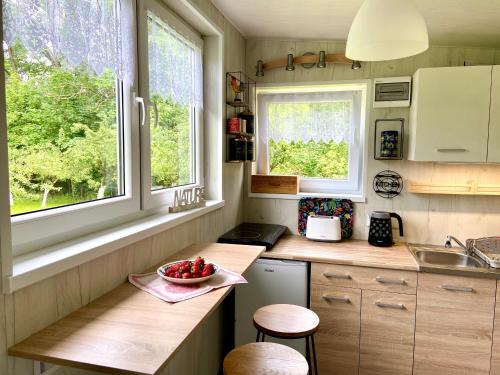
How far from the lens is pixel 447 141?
7.18 feet

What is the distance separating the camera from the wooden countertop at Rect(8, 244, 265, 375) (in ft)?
2.90

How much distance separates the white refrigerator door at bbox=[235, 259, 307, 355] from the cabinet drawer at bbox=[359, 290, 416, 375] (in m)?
0.37

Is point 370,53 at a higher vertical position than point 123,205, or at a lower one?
higher

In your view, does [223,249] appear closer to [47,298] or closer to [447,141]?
[47,298]

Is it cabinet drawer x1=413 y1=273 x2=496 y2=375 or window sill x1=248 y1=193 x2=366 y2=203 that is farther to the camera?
window sill x1=248 y1=193 x2=366 y2=203

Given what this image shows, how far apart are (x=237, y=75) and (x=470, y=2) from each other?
57.5 inches

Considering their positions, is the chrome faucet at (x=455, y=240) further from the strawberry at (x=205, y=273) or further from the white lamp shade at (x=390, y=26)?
the strawberry at (x=205, y=273)

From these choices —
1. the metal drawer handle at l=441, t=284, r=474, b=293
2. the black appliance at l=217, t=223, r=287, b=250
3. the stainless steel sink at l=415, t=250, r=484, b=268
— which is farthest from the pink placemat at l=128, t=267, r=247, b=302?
the stainless steel sink at l=415, t=250, r=484, b=268

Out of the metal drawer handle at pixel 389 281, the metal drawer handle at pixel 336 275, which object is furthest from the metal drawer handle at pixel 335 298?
the metal drawer handle at pixel 389 281

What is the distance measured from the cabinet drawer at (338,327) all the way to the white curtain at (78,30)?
1660 millimetres

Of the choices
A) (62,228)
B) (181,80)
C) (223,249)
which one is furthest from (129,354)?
(181,80)

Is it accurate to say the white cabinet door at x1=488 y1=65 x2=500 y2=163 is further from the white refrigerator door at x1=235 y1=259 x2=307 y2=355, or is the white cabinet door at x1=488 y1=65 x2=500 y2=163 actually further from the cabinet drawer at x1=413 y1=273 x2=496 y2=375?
the white refrigerator door at x1=235 y1=259 x2=307 y2=355

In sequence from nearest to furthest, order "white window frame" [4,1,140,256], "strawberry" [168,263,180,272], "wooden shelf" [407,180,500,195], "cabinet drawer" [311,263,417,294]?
"white window frame" [4,1,140,256], "strawberry" [168,263,180,272], "cabinet drawer" [311,263,417,294], "wooden shelf" [407,180,500,195]

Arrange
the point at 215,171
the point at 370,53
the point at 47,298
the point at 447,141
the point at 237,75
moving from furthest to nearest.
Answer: the point at 237,75 < the point at 215,171 < the point at 447,141 < the point at 370,53 < the point at 47,298
